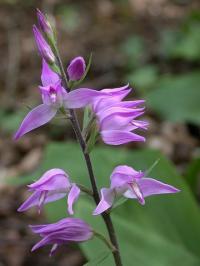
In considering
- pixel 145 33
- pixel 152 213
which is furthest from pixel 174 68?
pixel 152 213

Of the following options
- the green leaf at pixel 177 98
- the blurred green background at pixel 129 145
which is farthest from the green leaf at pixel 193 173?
the green leaf at pixel 177 98

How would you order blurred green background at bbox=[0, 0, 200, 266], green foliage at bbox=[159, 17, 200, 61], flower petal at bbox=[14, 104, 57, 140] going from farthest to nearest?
green foliage at bbox=[159, 17, 200, 61], blurred green background at bbox=[0, 0, 200, 266], flower petal at bbox=[14, 104, 57, 140]

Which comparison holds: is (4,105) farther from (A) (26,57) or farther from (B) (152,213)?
(B) (152,213)

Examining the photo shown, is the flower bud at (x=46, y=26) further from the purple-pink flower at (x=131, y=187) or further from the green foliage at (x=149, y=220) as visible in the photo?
the green foliage at (x=149, y=220)

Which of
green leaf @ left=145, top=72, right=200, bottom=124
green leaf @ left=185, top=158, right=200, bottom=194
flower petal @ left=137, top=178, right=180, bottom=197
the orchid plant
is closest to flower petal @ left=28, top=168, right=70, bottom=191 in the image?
the orchid plant

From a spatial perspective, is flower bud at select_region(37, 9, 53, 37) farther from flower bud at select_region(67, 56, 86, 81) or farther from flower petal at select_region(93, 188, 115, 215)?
flower petal at select_region(93, 188, 115, 215)

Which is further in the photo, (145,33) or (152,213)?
(145,33)

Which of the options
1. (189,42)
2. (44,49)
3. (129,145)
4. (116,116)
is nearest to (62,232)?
(116,116)

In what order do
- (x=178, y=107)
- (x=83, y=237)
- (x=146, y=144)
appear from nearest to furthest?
(x=83, y=237), (x=178, y=107), (x=146, y=144)
